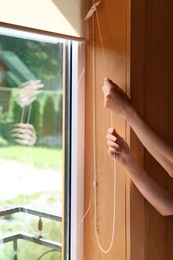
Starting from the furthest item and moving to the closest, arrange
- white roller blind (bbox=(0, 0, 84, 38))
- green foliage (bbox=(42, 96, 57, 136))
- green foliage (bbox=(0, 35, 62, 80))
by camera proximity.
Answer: green foliage (bbox=(42, 96, 57, 136)), green foliage (bbox=(0, 35, 62, 80)), white roller blind (bbox=(0, 0, 84, 38))

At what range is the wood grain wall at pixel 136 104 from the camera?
133 cm

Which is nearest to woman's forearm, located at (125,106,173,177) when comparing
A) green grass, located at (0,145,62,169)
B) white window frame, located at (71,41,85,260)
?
white window frame, located at (71,41,85,260)

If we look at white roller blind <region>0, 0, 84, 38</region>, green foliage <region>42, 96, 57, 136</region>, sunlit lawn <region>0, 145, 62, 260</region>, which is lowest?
sunlit lawn <region>0, 145, 62, 260</region>

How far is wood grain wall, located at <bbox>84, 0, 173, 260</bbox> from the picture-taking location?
1335 mm

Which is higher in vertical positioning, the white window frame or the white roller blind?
the white roller blind

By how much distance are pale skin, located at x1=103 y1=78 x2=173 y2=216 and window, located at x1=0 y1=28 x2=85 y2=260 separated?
0.21 meters

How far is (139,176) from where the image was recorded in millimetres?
1327

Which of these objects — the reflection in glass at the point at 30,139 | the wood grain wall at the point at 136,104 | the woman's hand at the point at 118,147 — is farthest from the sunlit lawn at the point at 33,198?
the woman's hand at the point at 118,147

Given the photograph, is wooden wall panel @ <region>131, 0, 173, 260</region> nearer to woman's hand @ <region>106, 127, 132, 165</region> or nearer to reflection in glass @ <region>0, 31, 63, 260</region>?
woman's hand @ <region>106, 127, 132, 165</region>

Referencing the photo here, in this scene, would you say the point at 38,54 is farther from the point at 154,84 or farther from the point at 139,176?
the point at 139,176

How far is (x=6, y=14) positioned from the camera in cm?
121

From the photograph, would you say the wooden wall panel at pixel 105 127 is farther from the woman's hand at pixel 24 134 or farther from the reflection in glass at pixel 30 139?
the woman's hand at pixel 24 134

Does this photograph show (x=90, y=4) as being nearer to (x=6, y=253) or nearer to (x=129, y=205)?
(x=129, y=205)

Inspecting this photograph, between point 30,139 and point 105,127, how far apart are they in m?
0.31
